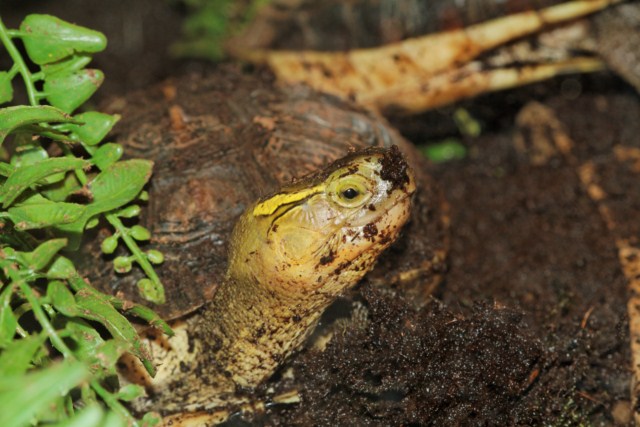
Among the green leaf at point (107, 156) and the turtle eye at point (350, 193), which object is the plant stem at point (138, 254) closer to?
the green leaf at point (107, 156)

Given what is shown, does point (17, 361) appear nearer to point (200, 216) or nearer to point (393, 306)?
point (200, 216)

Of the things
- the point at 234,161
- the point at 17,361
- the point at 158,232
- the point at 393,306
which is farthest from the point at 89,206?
the point at 393,306

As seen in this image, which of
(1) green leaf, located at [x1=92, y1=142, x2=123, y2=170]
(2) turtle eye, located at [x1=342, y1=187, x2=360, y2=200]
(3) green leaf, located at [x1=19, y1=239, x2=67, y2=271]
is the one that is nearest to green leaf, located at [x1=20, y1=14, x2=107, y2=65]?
(1) green leaf, located at [x1=92, y1=142, x2=123, y2=170]

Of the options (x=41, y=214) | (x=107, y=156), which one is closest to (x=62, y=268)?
(x=41, y=214)

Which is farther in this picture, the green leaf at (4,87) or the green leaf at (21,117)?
the green leaf at (4,87)

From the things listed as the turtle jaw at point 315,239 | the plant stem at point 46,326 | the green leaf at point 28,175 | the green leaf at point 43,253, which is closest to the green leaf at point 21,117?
the green leaf at point 28,175

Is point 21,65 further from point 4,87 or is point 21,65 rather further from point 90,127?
point 90,127
